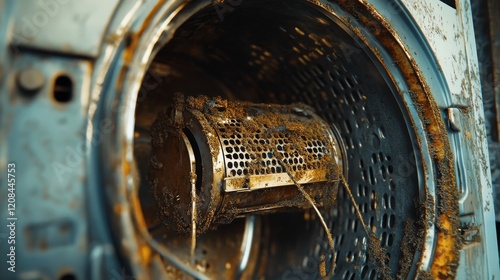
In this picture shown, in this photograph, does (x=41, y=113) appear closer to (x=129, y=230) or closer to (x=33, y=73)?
(x=33, y=73)

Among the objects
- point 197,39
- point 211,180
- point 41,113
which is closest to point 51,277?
point 41,113

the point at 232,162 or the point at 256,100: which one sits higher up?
the point at 256,100

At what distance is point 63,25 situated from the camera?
50 centimetres

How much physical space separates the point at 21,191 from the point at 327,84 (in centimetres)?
84

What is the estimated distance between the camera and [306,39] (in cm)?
102

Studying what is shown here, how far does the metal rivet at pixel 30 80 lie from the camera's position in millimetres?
468

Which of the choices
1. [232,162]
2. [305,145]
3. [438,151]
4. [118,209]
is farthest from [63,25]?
[438,151]

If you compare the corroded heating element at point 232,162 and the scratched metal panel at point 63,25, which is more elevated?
the scratched metal panel at point 63,25

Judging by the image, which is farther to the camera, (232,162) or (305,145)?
(305,145)

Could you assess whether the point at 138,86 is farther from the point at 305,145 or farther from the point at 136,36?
the point at 305,145

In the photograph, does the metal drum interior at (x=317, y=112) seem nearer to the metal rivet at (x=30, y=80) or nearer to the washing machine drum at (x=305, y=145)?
the washing machine drum at (x=305, y=145)

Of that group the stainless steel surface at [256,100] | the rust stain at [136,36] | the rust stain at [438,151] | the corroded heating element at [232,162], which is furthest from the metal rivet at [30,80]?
the rust stain at [438,151]

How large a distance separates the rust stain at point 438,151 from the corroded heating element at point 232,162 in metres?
0.26

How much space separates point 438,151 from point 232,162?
48 centimetres
